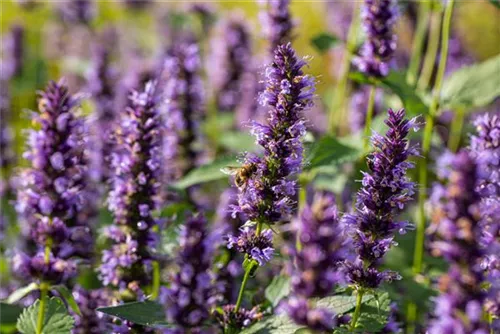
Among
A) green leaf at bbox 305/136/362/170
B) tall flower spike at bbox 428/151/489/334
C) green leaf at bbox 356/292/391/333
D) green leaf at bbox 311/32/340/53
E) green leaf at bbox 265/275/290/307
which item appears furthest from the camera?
green leaf at bbox 311/32/340/53

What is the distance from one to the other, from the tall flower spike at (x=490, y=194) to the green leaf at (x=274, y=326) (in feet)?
2.24

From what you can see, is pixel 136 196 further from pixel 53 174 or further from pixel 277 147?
pixel 277 147

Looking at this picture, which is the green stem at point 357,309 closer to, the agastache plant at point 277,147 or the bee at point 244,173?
the agastache plant at point 277,147

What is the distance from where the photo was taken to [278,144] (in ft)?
8.93

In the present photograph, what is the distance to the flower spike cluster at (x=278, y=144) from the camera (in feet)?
8.93

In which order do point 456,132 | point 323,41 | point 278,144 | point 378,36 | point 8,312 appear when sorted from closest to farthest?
point 278,144
point 8,312
point 378,36
point 323,41
point 456,132

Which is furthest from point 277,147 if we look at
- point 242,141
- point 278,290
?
point 242,141

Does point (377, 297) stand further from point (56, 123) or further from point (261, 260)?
point (56, 123)

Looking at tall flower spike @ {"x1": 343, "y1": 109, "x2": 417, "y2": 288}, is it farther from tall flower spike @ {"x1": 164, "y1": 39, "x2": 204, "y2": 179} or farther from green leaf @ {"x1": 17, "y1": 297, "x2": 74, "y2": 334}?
tall flower spike @ {"x1": 164, "y1": 39, "x2": 204, "y2": 179}

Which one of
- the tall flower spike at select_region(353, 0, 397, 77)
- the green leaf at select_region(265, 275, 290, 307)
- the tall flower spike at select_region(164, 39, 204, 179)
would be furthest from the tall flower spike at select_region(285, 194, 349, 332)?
the tall flower spike at select_region(164, 39, 204, 179)

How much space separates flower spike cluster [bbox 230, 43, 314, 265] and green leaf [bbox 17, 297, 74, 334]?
2.45ft

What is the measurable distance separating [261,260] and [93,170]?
9.33 feet

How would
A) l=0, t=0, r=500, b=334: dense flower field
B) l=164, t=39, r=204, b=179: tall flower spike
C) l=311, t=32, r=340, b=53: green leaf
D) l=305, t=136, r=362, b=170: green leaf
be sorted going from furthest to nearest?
l=164, t=39, r=204, b=179: tall flower spike, l=311, t=32, r=340, b=53: green leaf, l=305, t=136, r=362, b=170: green leaf, l=0, t=0, r=500, b=334: dense flower field

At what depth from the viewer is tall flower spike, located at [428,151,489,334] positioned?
1934 mm
